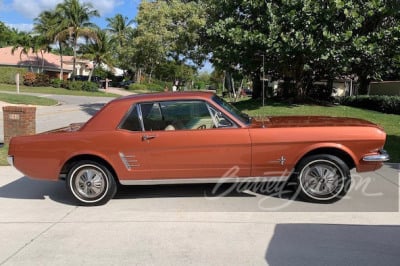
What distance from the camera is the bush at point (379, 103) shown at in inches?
798

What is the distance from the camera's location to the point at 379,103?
21688 millimetres

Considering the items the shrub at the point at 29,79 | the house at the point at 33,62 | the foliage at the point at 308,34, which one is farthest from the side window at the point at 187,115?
the house at the point at 33,62

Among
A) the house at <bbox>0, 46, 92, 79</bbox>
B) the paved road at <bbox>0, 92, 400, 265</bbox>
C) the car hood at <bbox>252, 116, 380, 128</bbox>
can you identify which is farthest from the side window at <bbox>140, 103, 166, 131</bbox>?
the house at <bbox>0, 46, 92, 79</bbox>

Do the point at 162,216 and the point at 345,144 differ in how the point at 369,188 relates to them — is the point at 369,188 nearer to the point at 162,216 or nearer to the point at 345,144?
the point at 345,144

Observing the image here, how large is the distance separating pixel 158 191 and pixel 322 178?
245cm

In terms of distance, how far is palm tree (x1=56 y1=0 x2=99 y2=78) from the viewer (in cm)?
5328

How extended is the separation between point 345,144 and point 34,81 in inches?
1944

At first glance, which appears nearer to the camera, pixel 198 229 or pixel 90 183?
pixel 198 229

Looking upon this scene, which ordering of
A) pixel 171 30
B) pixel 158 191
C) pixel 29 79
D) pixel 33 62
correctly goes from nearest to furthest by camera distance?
pixel 158 191 < pixel 171 30 < pixel 29 79 < pixel 33 62

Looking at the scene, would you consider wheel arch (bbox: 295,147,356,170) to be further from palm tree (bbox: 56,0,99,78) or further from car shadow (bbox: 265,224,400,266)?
palm tree (bbox: 56,0,99,78)

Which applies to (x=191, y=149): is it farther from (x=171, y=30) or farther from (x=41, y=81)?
(x=41, y=81)

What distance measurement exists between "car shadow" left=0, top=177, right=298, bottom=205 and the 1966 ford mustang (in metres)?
0.50

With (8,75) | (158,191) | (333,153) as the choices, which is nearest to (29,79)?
(8,75)

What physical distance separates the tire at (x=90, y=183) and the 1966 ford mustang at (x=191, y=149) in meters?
0.01
